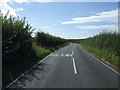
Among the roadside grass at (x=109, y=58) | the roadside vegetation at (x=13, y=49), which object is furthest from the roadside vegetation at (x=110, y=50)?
the roadside vegetation at (x=13, y=49)

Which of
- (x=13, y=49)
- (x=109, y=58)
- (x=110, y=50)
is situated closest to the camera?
(x=13, y=49)

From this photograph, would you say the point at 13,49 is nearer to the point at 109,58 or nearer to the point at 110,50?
the point at 109,58

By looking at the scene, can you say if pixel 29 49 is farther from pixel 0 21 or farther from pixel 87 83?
pixel 87 83

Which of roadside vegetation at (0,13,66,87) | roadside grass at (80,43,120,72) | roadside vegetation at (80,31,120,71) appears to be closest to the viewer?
roadside vegetation at (0,13,66,87)

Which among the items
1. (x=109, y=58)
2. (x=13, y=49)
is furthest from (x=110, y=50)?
(x=13, y=49)

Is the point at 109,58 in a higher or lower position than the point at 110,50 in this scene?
lower

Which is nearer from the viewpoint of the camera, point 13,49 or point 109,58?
point 13,49

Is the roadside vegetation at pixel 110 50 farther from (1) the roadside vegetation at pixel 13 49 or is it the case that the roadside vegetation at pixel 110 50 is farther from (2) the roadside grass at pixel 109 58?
(1) the roadside vegetation at pixel 13 49

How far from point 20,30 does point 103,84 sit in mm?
9564

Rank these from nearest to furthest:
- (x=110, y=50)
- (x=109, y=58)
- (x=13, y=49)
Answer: (x=13, y=49) → (x=109, y=58) → (x=110, y=50)

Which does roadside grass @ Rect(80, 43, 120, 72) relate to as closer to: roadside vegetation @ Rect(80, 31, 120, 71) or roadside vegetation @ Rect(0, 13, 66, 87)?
roadside vegetation @ Rect(80, 31, 120, 71)

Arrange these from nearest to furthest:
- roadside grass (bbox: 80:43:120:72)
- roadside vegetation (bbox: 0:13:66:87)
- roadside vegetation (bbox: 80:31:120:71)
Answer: roadside vegetation (bbox: 0:13:66:87)
roadside grass (bbox: 80:43:120:72)
roadside vegetation (bbox: 80:31:120:71)

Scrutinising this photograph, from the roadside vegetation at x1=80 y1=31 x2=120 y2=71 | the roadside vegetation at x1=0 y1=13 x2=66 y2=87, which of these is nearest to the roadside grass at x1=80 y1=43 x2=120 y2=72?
the roadside vegetation at x1=80 y1=31 x2=120 y2=71

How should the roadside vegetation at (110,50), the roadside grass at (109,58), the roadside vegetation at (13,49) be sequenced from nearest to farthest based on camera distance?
the roadside vegetation at (13,49) → the roadside grass at (109,58) → the roadside vegetation at (110,50)
